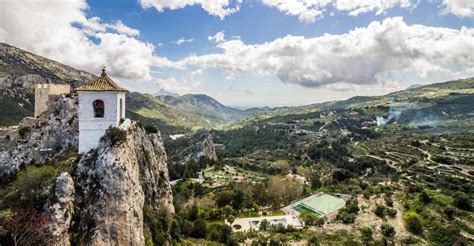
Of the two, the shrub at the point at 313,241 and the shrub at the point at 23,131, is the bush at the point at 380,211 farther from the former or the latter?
the shrub at the point at 23,131

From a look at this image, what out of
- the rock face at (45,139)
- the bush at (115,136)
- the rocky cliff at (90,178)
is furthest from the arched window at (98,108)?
the rock face at (45,139)

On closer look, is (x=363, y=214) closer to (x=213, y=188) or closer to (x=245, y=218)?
(x=245, y=218)

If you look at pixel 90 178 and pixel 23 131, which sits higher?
pixel 23 131

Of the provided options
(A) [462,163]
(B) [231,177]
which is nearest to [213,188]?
(B) [231,177]

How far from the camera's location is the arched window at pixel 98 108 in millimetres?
31391

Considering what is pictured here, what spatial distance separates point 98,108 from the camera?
1252 inches

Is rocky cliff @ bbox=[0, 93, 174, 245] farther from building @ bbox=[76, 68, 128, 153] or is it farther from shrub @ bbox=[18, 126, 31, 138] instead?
building @ bbox=[76, 68, 128, 153]

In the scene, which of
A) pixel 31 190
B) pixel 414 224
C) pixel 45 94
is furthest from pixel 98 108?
pixel 414 224

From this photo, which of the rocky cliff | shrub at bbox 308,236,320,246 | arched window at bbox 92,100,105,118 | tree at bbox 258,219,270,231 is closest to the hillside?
shrub at bbox 308,236,320,246

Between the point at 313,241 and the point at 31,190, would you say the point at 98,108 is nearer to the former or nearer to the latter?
the point at 31,190

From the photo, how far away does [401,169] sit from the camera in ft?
283

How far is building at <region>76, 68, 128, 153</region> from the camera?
1202 inches

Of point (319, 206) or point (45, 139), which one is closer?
point (45, 139)

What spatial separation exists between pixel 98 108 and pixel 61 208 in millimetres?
10560
